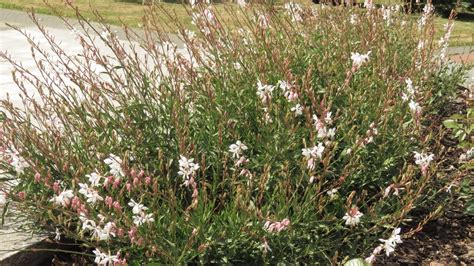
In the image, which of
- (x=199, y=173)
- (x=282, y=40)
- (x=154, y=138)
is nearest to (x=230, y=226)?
(x=199, y=173)

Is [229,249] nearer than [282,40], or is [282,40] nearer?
Result: [229,249]

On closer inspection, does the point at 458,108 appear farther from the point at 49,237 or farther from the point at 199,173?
the point at 49,237

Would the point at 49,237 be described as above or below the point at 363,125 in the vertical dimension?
below

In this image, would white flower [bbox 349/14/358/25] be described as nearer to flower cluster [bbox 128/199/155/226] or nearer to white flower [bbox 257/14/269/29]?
white flower [bbox 257/14/269/29]

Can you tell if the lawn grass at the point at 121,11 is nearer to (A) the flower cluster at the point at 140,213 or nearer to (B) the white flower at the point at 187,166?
(B) the white flower at the point at 187,166

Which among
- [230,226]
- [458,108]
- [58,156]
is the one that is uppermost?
[58,156]

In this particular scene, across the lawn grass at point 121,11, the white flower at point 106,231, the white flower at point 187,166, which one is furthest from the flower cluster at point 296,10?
the lawn grass at point 121,11

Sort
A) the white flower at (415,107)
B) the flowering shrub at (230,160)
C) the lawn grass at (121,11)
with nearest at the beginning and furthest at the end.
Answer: the flowering shrub at (230,160) → the white flower at (415,107) → the lawn grass at (121,11)

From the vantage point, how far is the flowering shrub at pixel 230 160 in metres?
2.48

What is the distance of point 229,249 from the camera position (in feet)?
8.50

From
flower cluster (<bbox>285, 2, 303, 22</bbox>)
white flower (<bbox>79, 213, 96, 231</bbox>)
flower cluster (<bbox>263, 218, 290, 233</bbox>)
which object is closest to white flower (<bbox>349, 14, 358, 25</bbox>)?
flower cluster (<bbox>285, 2, 303, 22</bbox>)

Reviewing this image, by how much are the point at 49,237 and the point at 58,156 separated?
17.4 inches

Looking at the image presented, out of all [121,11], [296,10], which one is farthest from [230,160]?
[121,11]

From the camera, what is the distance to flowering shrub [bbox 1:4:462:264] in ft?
8.13
